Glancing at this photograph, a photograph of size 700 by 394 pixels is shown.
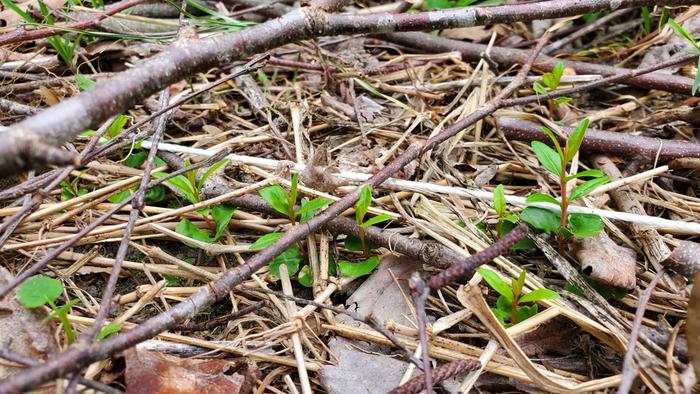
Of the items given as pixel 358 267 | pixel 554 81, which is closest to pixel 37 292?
pixel 358 267

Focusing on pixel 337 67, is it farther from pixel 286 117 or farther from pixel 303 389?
pixel 303 389

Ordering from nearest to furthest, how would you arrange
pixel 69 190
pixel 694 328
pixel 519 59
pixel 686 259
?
pixel 694 328 → pixel 686 259 → pixel 69 190 → pixel 519 59

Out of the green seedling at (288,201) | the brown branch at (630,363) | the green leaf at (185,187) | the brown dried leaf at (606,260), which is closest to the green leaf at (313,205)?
the green seedling at (288,201)

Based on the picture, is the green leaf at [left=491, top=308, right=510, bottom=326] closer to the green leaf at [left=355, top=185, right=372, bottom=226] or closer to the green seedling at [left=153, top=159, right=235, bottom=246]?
the green leaf at [left=355, top=185, right=372, bottom=226]

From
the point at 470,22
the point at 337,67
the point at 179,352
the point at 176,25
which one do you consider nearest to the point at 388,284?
the point at 179,352

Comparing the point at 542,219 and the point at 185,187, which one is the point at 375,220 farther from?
the point at 185,187

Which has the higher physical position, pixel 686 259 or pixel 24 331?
pixel 24 331

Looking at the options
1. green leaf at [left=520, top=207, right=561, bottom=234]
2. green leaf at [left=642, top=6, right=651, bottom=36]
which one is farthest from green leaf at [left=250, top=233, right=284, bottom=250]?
green leaf at [left=642, top=6, right=651, bottom=36]
